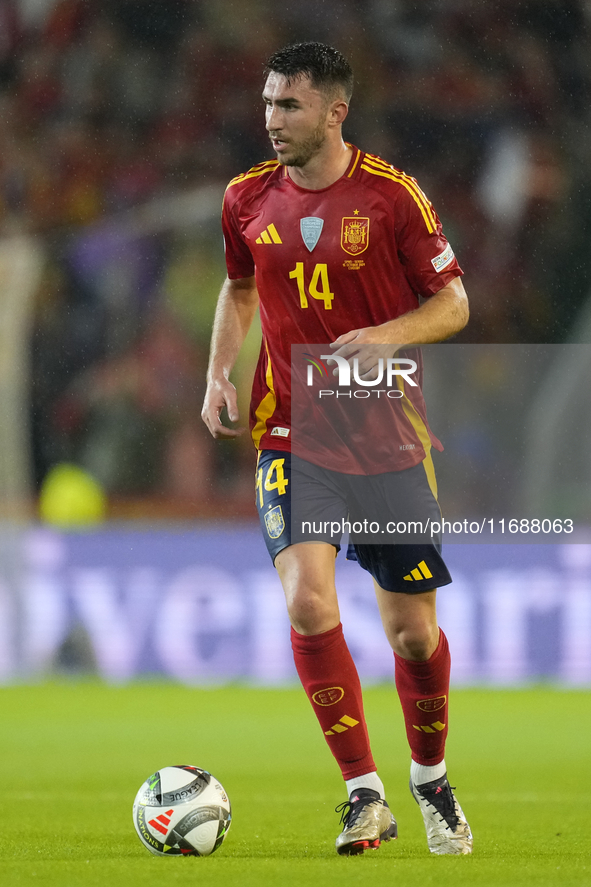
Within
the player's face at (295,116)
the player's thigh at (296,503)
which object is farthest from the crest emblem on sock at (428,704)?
the player's face at (295,116)

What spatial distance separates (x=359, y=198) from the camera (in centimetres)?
353

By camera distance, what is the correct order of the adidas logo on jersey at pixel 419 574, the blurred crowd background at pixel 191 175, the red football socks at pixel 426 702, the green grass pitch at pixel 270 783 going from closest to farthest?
1. the green grass pitch at pixel 270 783
2. the adidas logo on jersey at pixel 419 574
3. the red football socks at pixel 426 702
4. the blurred crowd background at pixel 191 175

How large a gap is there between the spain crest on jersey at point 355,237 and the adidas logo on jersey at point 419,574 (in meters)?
0.82

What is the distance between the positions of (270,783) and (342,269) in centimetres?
230

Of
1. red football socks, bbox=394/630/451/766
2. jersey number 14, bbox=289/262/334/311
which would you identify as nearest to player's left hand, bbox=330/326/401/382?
jersey number 14, bbox=289/262/334/311

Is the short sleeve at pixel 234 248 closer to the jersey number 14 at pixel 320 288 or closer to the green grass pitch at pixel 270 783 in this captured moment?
the jersey number 14 at pixel 320 288

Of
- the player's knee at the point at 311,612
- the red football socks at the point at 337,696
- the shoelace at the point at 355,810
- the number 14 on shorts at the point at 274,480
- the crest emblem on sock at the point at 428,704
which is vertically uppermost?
the number 14 on shorts at the point at 274,480

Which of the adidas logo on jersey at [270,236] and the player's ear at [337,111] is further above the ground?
the player's ear at [337,111]

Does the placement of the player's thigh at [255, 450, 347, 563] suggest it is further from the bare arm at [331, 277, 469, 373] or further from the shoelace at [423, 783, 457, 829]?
the shoelace at [423, 783, 457, 829]

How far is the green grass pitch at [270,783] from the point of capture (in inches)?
117

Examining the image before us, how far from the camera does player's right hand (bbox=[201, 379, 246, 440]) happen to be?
3461mm

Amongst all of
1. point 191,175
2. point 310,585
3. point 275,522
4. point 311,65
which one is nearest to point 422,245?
point 311,65

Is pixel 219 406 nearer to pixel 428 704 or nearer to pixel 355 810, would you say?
pixel 428 704

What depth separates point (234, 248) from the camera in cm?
377
